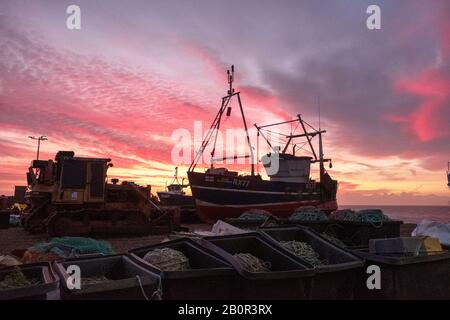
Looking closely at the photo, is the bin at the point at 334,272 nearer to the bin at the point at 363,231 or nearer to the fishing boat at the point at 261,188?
the bin at the point at 363,231

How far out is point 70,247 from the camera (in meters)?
7.44

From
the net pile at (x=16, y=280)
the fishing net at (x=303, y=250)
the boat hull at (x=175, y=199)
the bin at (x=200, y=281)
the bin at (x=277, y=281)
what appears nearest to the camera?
the net pile at (x=16, y=280)

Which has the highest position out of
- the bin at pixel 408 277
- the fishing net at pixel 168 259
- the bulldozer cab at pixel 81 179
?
the bulldozer cab at pixel 81 179

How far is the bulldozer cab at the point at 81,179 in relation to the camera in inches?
695

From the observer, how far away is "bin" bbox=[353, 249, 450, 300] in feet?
18.4

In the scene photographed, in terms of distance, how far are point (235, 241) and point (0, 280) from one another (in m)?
3.33

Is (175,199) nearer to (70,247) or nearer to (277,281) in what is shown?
(70,247)

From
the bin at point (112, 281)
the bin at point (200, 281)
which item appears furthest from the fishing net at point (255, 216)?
the bin at point (112, 281)

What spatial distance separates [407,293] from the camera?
567cm

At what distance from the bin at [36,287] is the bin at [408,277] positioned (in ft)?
13.6

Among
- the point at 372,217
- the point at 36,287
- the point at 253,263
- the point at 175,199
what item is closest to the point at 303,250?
the point at 253,263

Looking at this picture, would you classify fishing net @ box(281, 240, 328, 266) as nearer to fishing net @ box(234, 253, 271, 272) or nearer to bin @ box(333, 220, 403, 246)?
fishing net @ box(234, 253, 271, 272)
